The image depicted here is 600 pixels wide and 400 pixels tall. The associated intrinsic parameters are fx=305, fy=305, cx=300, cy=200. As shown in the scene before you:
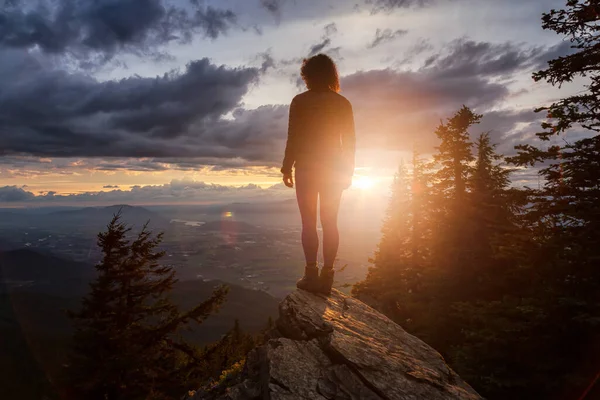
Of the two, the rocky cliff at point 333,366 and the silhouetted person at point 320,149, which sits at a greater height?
the silhouetted person at point 320,149

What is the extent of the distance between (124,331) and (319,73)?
11.8m

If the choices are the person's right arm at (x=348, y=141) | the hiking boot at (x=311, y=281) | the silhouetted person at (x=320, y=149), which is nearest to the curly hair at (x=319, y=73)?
the silhouetted person at (x=320, y=149)

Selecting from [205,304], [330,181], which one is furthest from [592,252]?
[205,304]

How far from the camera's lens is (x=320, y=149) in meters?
5.62

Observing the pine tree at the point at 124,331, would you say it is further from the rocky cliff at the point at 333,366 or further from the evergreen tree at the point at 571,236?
the evergreen tree at the point at 571,236

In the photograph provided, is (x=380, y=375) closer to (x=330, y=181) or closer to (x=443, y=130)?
(x=330, y=181)

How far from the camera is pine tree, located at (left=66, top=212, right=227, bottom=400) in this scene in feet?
37.5

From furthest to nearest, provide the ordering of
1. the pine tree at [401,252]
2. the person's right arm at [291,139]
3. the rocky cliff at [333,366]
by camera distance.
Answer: the pine tree at [401,252] < the person's right arm at [291,139] < the rocky cliff at [333,366]

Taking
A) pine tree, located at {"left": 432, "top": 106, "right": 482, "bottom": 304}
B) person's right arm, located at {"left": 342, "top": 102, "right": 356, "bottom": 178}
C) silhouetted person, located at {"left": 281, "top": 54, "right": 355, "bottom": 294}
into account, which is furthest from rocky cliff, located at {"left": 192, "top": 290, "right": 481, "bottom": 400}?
pine tree, located at {"left": 432, "top": 106, "right": 482, "bottom": 304}

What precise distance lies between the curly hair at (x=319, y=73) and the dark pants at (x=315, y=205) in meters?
1.80

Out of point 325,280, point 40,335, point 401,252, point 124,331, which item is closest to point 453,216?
point 401,252

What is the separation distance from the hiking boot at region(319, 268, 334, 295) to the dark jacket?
214 centimetres

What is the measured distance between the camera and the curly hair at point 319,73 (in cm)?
598

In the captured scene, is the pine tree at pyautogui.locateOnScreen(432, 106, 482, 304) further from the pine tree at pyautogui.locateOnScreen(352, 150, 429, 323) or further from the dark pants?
the dark pants
